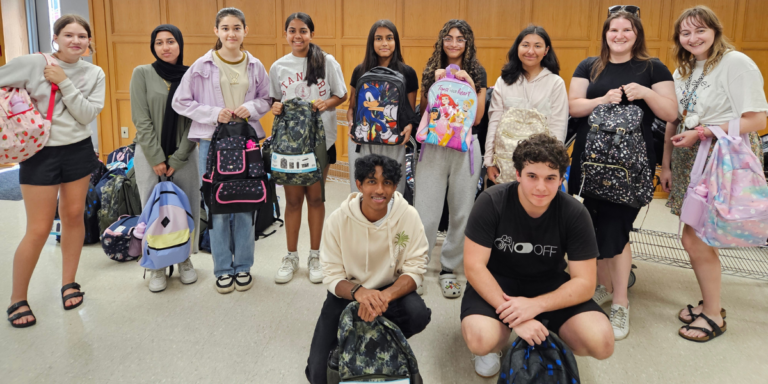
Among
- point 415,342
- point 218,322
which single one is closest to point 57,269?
point 218,322

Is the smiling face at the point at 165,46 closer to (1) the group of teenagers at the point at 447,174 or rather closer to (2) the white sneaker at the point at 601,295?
(1) the group of teenagers at the point at 447,174

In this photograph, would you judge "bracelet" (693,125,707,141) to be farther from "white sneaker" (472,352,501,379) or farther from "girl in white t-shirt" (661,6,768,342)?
"white sneaker" (472,352,501,379)

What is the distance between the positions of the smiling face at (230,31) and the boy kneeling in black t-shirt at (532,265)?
1.71m

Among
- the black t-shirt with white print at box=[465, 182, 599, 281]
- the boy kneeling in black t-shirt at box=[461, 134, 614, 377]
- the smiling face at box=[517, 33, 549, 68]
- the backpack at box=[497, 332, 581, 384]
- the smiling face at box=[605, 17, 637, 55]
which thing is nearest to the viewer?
the backpack at box=[497, 332, 581, 384]

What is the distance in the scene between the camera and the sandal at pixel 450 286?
9.32 feet

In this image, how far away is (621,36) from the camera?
242 cm

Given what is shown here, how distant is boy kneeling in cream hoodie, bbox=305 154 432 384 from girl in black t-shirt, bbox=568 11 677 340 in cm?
110

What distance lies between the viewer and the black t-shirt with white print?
6.29 ft

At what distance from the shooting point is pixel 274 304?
2.73 meters

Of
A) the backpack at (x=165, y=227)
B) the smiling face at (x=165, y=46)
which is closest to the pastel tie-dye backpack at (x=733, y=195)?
the backpack at (x=165, y=227)

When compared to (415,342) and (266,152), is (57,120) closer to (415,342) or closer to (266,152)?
(266,152)

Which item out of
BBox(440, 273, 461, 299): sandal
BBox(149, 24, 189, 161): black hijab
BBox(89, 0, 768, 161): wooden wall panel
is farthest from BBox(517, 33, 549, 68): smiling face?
BBox(89, 0, 768, 161): wooden wall panel

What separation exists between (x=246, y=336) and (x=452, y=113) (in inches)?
61.2

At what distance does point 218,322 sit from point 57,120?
128 centimetres
